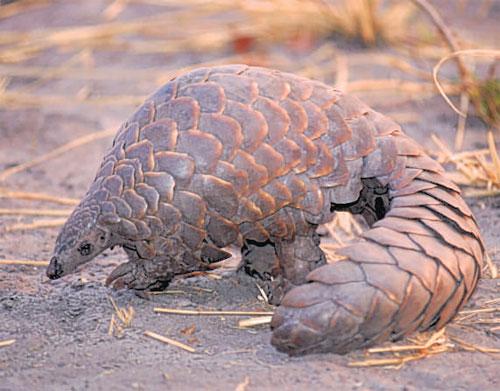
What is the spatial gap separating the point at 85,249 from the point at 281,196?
2.18ft

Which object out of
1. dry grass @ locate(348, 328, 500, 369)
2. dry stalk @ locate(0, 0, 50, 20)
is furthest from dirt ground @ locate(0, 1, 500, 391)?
dry stalk @ locate(0, 0, 50, 20)

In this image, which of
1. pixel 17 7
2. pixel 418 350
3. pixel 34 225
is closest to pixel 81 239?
pixel 418 350

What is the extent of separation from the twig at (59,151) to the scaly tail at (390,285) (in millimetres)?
2619

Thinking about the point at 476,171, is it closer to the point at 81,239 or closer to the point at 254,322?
A: the point at 254,322

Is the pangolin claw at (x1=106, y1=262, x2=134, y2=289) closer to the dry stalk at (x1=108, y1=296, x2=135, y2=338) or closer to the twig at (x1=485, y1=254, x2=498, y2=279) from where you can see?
the dry stalk at (x1=108, y1=296, x2=135, y2=338)

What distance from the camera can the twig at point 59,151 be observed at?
507cm

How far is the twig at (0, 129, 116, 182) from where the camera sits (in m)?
5.07

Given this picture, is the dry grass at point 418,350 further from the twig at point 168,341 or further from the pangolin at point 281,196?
the twig at point 168,341

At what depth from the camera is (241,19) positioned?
313 inches

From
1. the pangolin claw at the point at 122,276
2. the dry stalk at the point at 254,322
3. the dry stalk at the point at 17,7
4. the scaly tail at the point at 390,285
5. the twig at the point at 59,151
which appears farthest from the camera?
the dry stalk at the point at 17,7

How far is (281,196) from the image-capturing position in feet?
9.75

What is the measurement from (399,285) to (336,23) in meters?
4.61

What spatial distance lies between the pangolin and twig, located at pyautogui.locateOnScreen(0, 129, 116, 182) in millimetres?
2018

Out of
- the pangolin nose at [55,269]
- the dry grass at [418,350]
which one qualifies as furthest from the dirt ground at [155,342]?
the pangolin nose at [55,269]
